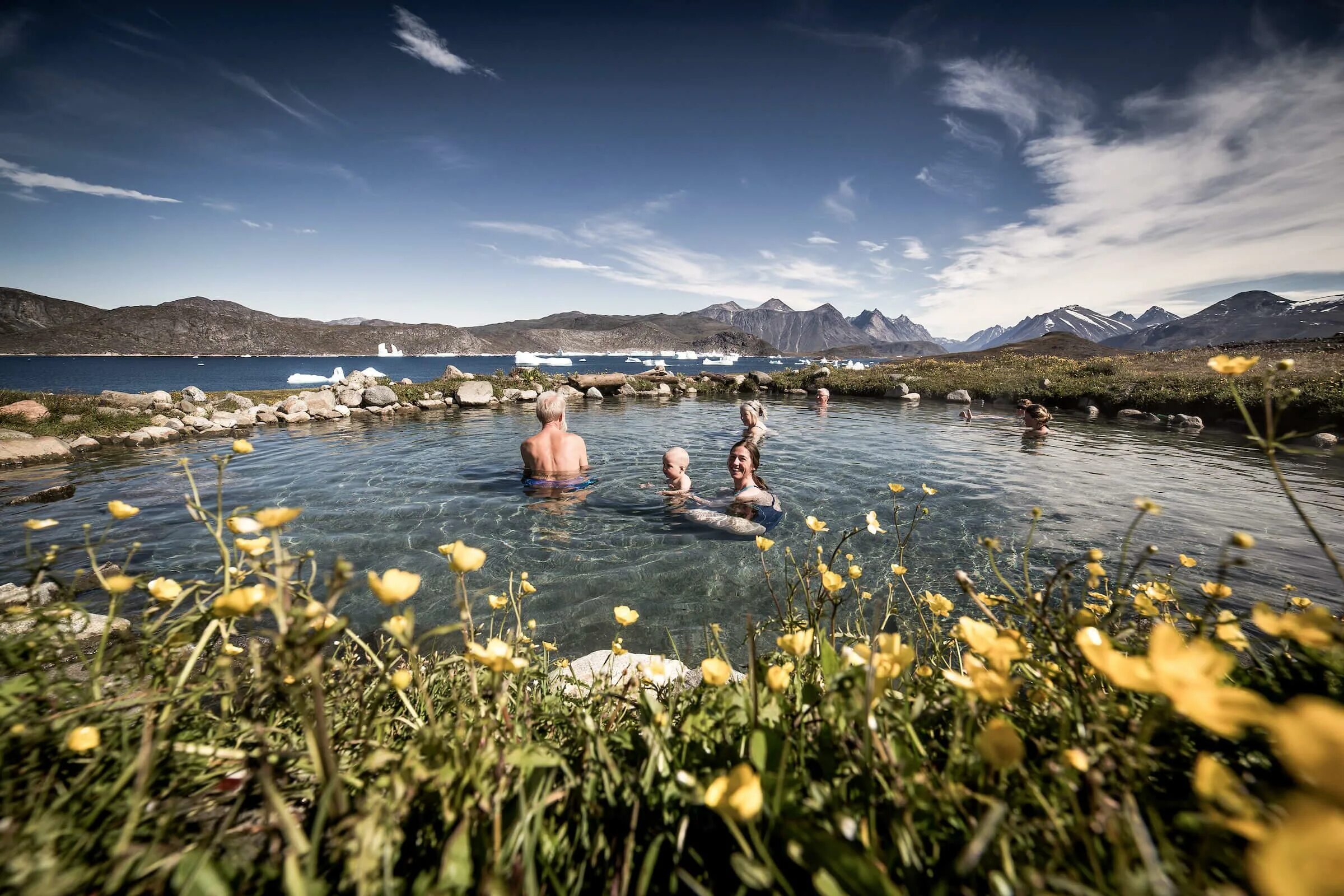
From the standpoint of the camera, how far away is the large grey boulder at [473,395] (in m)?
21.4

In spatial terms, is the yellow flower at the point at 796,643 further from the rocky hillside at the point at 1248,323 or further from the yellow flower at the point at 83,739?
the rocky hillside at the point at 1248,323

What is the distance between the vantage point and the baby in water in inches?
306

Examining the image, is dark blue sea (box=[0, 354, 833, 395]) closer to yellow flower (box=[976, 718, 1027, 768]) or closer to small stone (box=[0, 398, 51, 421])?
small stone (box=[0, 398, 51, 421])

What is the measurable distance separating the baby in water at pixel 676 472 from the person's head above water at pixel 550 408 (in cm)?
229

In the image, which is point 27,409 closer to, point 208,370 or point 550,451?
point 550,451

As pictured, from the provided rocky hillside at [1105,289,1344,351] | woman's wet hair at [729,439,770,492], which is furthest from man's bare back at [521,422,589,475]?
rocky hillside at [1105,289,1344,351]

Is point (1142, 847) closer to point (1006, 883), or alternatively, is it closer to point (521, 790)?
point (1006, 883)

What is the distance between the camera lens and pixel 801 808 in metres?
0.97

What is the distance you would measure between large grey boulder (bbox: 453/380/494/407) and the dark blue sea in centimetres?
1113

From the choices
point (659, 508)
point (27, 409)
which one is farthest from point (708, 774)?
point (27, 409)

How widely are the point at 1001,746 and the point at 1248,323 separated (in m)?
210

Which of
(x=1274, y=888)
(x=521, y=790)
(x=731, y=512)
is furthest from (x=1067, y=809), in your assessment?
(x=731, y=512)

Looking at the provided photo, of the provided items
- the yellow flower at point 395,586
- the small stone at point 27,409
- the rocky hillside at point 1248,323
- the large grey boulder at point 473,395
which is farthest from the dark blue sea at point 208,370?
the rocky hillside at point 1248,323

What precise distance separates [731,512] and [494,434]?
31.7ft
